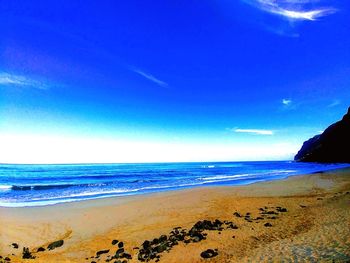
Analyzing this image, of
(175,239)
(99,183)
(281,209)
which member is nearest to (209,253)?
(175,239)

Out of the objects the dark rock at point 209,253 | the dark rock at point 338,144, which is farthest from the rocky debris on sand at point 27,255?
the dark rock at point 338,144

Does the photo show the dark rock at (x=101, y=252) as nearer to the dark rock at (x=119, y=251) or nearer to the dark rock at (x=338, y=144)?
the dark rock at (x=119, y=251)

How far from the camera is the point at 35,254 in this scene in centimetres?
1081

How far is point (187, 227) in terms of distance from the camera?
13891 millimetres

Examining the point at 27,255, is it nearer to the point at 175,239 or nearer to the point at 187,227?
the point at 175,239

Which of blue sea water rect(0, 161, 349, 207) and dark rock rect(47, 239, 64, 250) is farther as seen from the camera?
blue sea water rect(0, 161, 349, 207)

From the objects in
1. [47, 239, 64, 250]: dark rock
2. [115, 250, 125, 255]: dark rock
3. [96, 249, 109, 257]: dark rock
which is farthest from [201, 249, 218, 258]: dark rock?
[47, 239, 64, 250]: dark rock

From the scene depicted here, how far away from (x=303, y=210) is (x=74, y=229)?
1375 cm

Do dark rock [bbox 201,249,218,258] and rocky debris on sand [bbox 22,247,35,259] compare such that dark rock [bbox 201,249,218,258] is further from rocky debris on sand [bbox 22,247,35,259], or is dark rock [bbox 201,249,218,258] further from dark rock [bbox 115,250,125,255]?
rocky debris on sand [bbox 22,247,35,259]

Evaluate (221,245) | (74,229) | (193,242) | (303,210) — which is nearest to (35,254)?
(74,229)

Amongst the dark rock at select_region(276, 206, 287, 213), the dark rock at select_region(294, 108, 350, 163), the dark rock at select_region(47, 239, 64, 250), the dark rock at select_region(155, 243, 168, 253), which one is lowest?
the dark rock at select_region(47, 239, 64, 250)

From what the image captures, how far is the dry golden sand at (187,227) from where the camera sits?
9602 millimetres

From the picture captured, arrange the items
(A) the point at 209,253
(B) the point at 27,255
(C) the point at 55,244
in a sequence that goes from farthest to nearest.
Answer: (C) the point at 55,244
(B) the point at 27,255
(A) the point at 209,253

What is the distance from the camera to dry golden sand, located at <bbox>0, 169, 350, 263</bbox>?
31.5 ft
